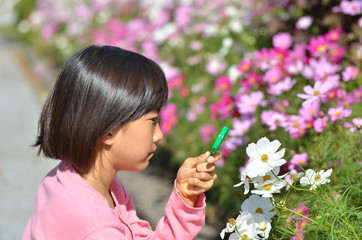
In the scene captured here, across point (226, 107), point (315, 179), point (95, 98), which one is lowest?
point (226, 107)

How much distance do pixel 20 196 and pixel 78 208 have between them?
2260mm

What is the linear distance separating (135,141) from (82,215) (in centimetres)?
25

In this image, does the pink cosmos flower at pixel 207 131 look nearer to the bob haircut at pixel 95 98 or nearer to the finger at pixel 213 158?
the bob haircut at pixel 95 98

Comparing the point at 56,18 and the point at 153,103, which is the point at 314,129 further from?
the point at 56,18

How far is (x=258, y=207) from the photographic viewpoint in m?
1.49

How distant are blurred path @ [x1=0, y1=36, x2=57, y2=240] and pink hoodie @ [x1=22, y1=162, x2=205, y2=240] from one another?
1494 mm

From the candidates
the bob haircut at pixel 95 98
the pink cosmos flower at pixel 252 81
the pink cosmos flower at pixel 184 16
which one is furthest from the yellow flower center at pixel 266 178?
the pink cosmos flower at pixel 184 16

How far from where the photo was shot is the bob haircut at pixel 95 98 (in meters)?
1.58

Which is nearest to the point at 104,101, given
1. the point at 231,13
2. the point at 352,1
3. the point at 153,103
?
the point at 153,103

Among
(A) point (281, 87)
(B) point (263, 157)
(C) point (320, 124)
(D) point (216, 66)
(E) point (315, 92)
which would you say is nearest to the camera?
(B) point (263, 157)

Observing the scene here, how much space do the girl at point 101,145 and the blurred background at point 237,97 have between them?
282 millimetres

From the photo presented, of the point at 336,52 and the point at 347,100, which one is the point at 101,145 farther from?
the point at 336,52

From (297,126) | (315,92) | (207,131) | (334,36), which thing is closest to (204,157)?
(315,92)

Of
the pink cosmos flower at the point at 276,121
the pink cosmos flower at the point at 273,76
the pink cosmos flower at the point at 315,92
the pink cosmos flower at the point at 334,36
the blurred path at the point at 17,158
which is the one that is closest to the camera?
the pink cosmos flower at the point at 315,92
